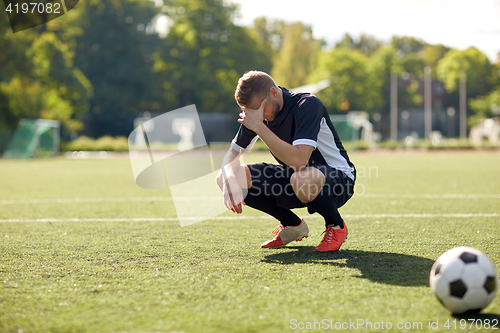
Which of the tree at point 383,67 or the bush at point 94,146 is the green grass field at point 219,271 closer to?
the bush at point 94,146

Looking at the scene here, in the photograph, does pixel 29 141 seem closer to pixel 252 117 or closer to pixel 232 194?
pixel 232 194

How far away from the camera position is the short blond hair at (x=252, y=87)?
3.18m

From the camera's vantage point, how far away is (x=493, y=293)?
228 centimetres

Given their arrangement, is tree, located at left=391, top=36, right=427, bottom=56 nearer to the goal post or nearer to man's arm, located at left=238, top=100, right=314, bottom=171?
the goal post

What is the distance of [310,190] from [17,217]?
3959mm

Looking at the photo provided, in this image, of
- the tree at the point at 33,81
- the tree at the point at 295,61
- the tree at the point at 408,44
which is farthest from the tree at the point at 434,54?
the tree at the point at 33,81

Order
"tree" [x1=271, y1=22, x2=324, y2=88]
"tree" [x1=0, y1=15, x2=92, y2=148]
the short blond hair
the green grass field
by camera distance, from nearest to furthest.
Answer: the green grass field < the short blond hair < "tree" [x1=0, y1=15, x2=92, y2=148] < "tree" [x1=271, y1=22, x2=324, y2=88]

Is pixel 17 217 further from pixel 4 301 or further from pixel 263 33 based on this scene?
pixel 263 33

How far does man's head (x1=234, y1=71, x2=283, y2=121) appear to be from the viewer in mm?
3188

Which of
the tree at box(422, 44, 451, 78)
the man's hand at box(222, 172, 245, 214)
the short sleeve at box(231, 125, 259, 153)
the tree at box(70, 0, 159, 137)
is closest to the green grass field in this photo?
the man's hand at box(222, 172, 245, 214)

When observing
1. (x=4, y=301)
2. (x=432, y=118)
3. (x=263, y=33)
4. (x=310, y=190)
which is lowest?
(x=432, y=118)

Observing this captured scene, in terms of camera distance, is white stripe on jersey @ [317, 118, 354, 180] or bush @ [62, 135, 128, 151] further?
bush @ [62, 135, 128, 151]

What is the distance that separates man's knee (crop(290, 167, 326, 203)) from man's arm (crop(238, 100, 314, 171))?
177mm

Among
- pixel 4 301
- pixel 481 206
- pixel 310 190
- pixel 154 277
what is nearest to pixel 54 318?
pixel 4 301
